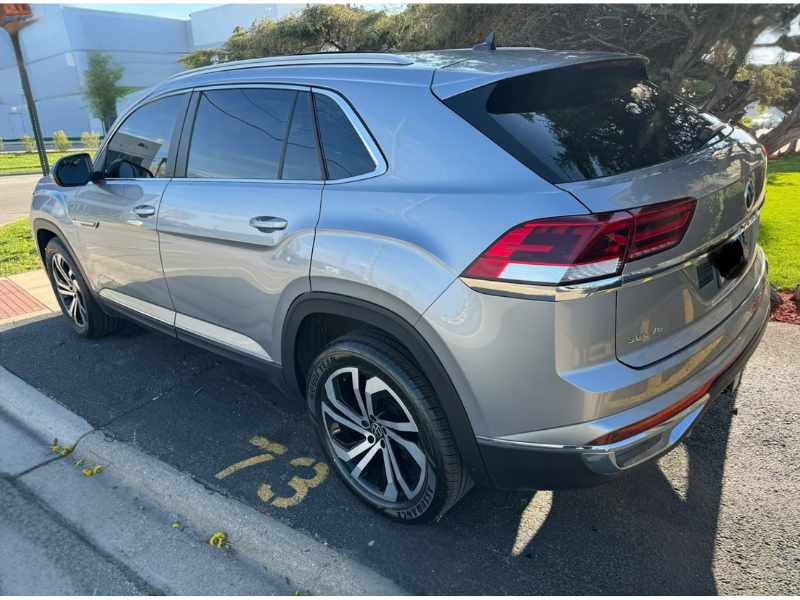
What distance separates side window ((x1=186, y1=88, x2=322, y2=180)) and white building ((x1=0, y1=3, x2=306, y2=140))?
163 ft

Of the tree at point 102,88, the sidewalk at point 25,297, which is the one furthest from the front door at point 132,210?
the tree at point 102,88

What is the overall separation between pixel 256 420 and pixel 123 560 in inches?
44.3

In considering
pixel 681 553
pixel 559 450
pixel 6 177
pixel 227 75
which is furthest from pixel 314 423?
pixel 6 177

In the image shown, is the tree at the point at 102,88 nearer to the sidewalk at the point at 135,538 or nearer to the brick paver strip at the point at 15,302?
the brick paver strip at the point at 15,302

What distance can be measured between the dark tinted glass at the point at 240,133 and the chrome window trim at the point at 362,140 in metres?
0.29

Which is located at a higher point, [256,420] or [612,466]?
[612,466]

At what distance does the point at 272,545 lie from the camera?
244cm

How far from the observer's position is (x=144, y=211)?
3.32m

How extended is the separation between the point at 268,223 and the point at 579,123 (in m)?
1.38

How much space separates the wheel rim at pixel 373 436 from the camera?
7.80ft

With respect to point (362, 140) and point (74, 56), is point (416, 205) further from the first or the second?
point (74, 56)

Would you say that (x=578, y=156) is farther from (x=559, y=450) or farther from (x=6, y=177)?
(x=6, y=177)

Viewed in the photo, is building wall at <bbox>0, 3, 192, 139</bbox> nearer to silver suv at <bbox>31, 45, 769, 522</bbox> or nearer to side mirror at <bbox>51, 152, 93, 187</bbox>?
side mirror at <bbox>51, 152, 93, 187</bbox>

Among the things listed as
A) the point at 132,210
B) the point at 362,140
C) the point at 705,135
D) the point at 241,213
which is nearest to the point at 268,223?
the point at 241,213
